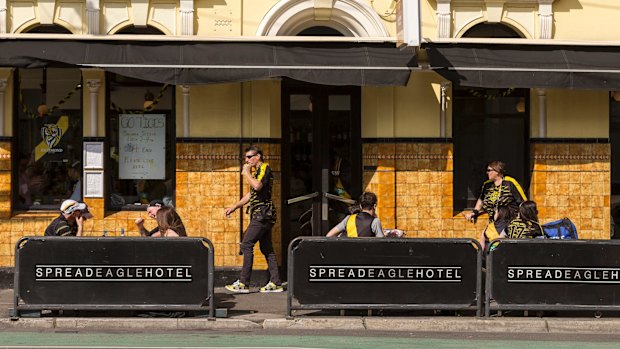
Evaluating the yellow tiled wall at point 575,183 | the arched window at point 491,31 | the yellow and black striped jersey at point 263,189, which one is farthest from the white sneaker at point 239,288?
the arched window at point 491,31

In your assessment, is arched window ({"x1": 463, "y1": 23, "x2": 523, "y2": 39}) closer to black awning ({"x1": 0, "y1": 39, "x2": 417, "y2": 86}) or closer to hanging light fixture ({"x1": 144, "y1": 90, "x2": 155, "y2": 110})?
black awning ({"x1": 0, "y1": 39, "x2": 417, "y2": 86})

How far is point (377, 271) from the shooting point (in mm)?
12281

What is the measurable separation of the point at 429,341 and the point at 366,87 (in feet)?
16.6

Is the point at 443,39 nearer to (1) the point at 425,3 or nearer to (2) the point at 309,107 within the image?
(1) the point at 425,3

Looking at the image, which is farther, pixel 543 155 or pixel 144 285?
pixel 543 155

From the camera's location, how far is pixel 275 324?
12.2 meters

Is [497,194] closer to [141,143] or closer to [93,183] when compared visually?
[141,143]

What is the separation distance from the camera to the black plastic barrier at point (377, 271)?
482 inches

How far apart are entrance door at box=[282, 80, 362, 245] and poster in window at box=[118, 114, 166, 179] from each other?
173 cm

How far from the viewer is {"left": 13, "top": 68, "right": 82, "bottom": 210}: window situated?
15.4 metres

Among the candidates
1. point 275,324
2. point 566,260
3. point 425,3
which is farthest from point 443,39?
point 275,324

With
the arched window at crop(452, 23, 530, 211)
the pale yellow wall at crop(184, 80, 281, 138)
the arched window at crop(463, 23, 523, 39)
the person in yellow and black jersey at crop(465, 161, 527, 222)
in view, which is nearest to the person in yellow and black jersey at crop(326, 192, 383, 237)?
the person in yellow and black jersey at crop(465, 161, 527, 222)

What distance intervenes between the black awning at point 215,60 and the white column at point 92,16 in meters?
0.57

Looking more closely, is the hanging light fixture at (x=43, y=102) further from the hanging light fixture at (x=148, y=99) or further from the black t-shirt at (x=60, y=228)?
the black t-shirt at (x=60, y=228)
